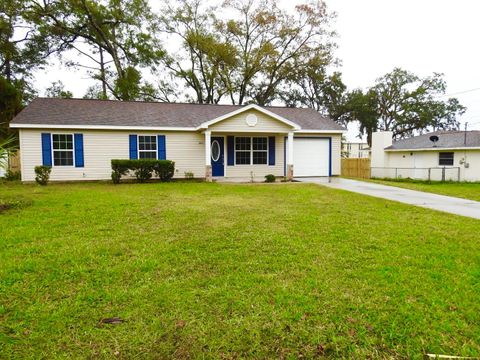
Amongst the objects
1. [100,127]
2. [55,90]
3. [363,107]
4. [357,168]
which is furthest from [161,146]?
[363,107]

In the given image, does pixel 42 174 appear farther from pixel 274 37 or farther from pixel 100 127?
pixel 274 37

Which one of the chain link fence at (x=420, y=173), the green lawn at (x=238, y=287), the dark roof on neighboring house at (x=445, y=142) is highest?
the dark roof on neighboring house at (x=445, y=142)

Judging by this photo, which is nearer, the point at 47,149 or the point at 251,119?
the point at 47,149

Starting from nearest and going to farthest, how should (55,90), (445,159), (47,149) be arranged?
(47,149) < (445,159) < (55,90)

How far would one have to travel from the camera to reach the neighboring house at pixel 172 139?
12805 mm

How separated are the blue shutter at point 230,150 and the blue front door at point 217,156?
311 millimetres

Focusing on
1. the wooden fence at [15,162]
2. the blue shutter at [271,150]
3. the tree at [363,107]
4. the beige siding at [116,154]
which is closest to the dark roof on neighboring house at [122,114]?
the beige siding at [116,154]

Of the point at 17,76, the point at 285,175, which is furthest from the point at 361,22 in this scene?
the point at 17,76

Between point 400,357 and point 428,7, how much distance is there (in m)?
16.1

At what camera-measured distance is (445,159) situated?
65.1ft

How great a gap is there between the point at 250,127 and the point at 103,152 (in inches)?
275

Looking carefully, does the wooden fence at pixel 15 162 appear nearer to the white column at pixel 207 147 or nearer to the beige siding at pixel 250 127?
the white column at pixel 207 147

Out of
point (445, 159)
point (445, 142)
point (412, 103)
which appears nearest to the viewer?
point (445, 159)

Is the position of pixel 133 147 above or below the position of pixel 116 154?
above
